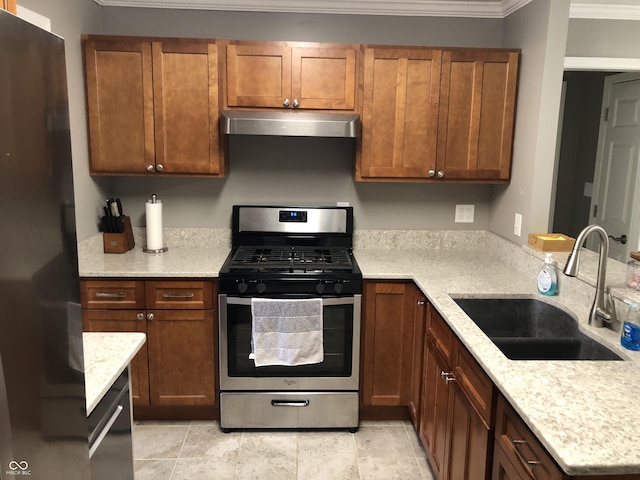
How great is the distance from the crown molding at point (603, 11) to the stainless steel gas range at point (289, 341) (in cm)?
213

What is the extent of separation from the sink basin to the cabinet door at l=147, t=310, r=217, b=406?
139 centimetres

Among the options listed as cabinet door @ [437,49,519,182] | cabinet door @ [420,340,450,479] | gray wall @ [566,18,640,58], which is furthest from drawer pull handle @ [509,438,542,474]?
gray wall @ [566,18,640,58]

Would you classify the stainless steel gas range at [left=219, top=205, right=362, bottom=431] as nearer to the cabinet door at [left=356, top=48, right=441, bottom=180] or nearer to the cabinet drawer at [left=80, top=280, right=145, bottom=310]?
the cabinet drawer at [left=80, top=280, right=145, bottom=310]

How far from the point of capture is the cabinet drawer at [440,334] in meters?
2.14

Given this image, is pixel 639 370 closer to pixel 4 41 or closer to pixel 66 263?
pixel 66 263

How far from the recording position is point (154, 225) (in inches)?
123

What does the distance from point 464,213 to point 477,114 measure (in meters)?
0.70

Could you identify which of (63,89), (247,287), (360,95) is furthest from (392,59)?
(63,89)

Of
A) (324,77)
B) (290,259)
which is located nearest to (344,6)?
(324,77)

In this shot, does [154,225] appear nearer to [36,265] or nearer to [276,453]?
[276,453]

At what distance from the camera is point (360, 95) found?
117 inches

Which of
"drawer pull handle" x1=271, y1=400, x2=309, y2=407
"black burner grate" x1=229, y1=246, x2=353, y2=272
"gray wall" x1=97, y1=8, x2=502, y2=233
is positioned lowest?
"drawer pull handle" x1=271, y1=400, x2=309, y2=407

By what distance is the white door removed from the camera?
3.46m

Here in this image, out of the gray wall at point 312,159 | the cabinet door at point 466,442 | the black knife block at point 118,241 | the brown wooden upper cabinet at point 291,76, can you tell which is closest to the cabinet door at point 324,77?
the brown wooden upper cabinet at point 291,76
